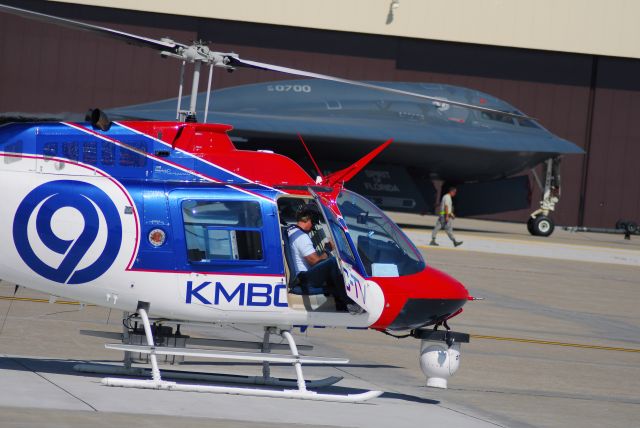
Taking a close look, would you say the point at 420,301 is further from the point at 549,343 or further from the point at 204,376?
the point at 549,343

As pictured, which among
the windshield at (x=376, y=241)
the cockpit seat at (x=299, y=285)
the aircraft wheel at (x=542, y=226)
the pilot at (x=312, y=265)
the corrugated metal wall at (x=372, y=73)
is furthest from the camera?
the corrugated metal wall at (x=372, y=73)

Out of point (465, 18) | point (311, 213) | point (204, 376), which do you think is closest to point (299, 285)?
point (311, 213)

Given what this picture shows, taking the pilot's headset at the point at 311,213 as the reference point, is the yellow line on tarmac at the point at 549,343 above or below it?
below

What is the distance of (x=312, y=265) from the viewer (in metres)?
10.7

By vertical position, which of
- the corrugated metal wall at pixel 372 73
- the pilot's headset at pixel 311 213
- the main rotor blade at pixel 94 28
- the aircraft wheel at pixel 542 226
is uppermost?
the corrugated metal wall at pixel 372 73

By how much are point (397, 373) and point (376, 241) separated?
211cm

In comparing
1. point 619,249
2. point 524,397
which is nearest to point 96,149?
point 524,397

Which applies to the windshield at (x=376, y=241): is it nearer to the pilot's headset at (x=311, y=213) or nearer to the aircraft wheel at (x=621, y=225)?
the pilot's headset at (x=311, y=213)

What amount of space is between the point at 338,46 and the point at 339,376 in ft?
112

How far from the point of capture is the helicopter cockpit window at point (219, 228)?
1032 centimetres

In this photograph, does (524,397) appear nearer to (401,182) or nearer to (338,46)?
(401,182)

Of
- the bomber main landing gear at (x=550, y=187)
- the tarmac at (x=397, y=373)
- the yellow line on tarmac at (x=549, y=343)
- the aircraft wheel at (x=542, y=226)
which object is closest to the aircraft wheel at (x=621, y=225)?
the aircraft wheel at (x=542, y=226)

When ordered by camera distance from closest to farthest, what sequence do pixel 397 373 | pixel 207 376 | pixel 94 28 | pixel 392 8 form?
pixel 94 28
pixel 207 376
pixel 397 373
pixel 392 8

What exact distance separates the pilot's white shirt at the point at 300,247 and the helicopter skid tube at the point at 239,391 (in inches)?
49.5
